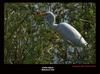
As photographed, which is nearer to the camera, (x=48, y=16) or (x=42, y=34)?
(x=42, y=34)

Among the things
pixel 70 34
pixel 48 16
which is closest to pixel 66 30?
pixel 70 34

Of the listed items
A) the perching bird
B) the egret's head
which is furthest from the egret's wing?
the egret's head

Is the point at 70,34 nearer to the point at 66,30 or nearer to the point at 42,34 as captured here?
the point at 66,30

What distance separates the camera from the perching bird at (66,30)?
363 cm

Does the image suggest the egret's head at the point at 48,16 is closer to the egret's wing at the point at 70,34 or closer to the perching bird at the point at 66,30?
the perching bird at the point at 66,30

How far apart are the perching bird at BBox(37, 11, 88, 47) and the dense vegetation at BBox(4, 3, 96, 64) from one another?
0.05 meters

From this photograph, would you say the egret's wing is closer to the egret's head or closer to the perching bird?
the perching bird

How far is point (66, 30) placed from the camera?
12.5 ft

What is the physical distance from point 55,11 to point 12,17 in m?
0.51

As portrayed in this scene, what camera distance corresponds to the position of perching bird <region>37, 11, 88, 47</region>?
11.9 ft

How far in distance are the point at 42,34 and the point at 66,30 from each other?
0.35 metres

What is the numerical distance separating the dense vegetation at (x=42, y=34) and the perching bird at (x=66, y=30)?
5cm

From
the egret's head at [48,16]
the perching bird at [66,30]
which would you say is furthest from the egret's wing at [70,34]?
the egret's head at [48,16]
